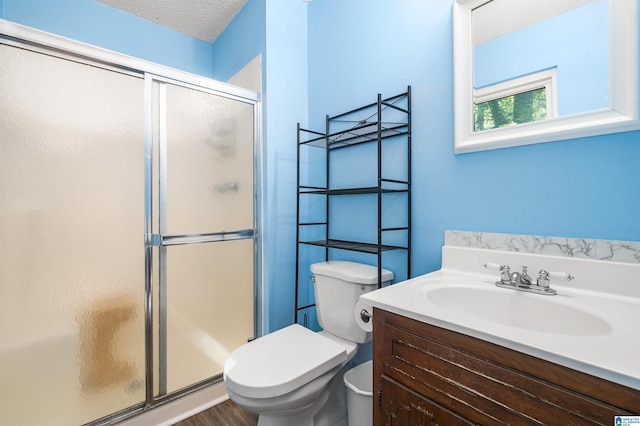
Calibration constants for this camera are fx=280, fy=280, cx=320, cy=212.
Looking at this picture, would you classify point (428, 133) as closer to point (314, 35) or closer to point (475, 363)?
point (475, 363)

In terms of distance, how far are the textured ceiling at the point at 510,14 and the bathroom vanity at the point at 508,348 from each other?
0.83 metres

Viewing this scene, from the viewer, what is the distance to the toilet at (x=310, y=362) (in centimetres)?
101

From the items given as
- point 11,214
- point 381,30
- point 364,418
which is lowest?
point 364,418

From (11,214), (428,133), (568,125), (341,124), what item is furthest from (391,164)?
(11,214)

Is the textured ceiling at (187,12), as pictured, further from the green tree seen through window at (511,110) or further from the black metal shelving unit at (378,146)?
the green tree seen through window at (511,110)

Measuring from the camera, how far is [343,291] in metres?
1.37

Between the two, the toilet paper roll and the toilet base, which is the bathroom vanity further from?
the toilet base

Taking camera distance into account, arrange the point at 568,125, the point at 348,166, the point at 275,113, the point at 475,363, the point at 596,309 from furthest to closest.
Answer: the point at 275,113 < the point at 348,166 < the point at 568,125 < the point at 596,309 < the point at 475,363

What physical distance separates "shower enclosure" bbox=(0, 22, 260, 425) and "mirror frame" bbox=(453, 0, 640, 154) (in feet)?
3.87

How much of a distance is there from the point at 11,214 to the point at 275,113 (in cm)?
131

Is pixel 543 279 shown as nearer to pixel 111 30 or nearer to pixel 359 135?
pixel 359 135

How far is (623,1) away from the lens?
83cm

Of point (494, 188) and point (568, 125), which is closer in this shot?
point (568, 125)

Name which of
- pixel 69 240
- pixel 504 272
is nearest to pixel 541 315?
pixel 504 272
